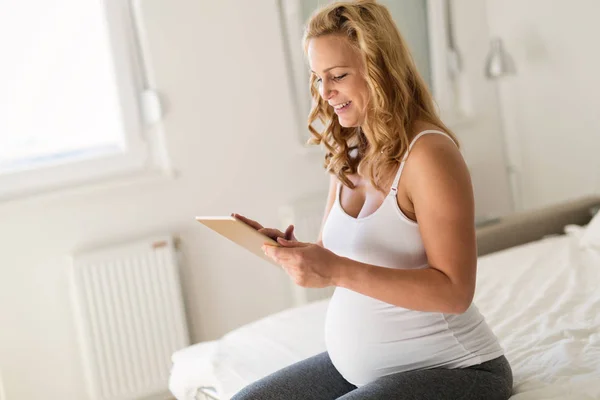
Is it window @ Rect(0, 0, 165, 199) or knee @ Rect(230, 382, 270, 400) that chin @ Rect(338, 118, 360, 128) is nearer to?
knee @ Rect(230, 382, 270, 400)

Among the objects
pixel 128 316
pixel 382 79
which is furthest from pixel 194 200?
pixel 382 79

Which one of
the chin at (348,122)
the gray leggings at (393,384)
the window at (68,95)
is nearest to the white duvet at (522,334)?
the gray leggings at (393,384)

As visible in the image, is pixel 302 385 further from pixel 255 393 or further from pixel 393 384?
pixel 393 384

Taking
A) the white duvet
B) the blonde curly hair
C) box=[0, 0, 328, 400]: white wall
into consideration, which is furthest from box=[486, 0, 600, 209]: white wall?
the blonde curly hair

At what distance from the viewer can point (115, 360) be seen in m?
2.87

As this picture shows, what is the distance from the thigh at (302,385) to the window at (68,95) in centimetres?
162

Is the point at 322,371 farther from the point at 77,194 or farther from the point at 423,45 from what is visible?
the point at 423,45

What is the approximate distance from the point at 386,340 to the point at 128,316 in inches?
67.2

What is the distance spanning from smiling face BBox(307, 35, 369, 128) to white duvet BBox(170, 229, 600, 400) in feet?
2.18

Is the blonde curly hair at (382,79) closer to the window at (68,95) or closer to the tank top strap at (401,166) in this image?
the tank top strap at (401,166)

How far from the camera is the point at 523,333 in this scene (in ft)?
6.21

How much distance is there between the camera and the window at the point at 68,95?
281cm

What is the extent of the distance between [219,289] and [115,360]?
53cm

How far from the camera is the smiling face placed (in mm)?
1454
